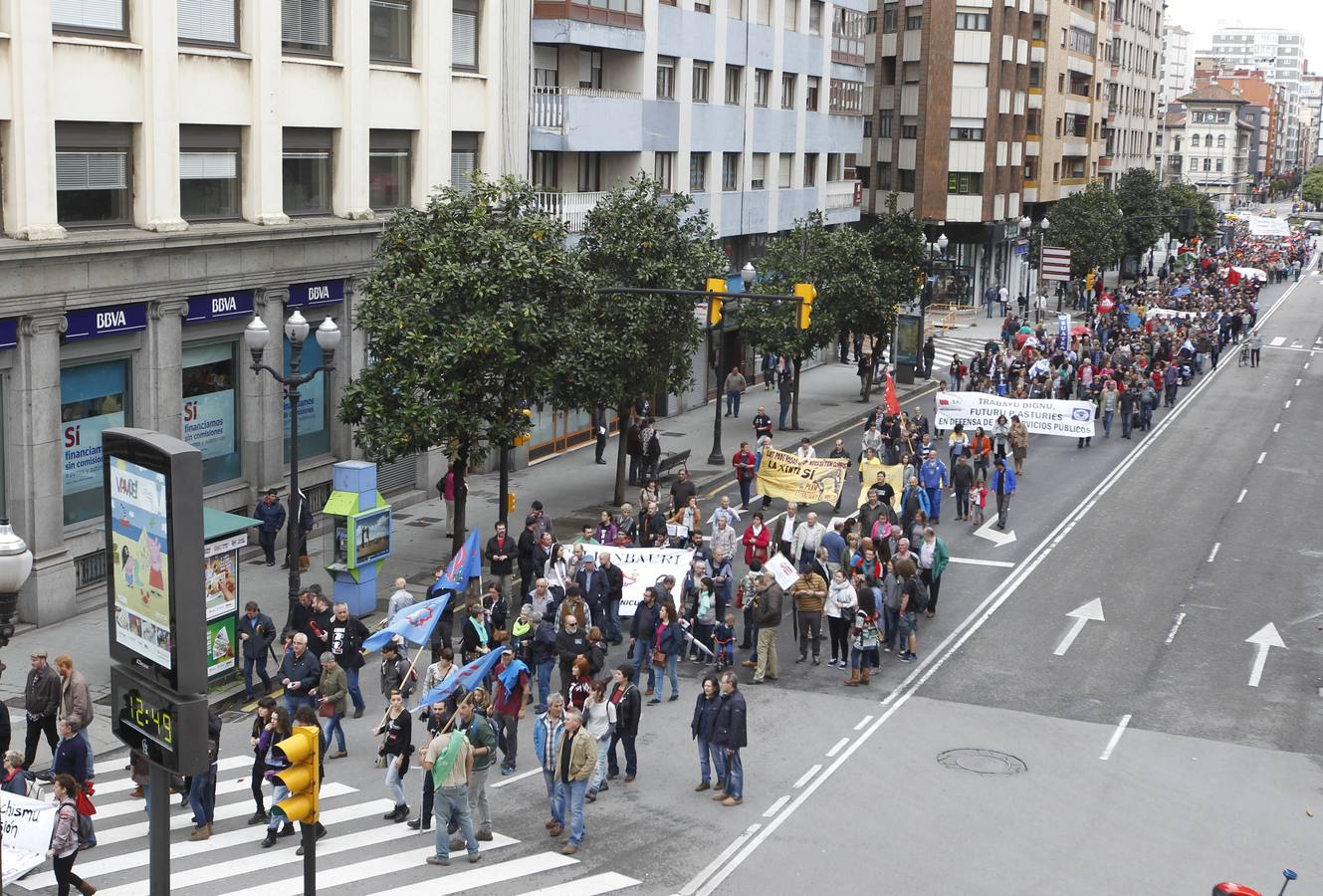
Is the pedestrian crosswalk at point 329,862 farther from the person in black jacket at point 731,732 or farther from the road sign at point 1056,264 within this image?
the road sign at point 1056,264

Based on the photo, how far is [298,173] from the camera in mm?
33406

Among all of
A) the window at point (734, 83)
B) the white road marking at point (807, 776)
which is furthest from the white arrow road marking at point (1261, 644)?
the window at point (734, 83)

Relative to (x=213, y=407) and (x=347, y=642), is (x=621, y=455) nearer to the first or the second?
(x=213, y=407)

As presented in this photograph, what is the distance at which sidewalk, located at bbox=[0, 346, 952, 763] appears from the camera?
2419cm

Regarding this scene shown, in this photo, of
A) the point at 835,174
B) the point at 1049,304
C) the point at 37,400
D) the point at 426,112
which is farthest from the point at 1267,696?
the point at 1049,304

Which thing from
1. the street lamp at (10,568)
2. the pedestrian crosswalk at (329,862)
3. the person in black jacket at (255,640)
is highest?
the street lamp at (10,568)

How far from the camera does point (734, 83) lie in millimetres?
54656

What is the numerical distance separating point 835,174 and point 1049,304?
3243 cm

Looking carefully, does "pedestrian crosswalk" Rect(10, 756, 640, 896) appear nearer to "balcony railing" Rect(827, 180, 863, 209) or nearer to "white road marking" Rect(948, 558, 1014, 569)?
"white road marking" Rect(948, 558, 1014, 569)

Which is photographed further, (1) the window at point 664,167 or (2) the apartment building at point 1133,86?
(2) the apartment building at point 1133,86

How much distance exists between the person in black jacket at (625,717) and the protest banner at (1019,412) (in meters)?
25.9

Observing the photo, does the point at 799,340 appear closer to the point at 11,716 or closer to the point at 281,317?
the point at 281,317

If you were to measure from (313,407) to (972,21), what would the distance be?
197 feet

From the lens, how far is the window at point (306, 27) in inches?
1277
